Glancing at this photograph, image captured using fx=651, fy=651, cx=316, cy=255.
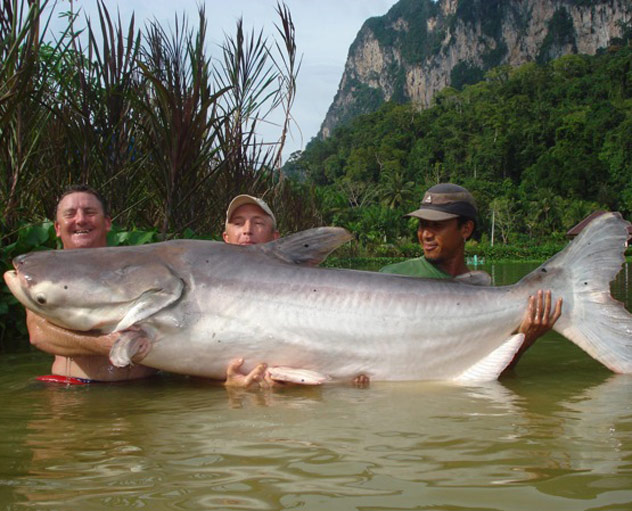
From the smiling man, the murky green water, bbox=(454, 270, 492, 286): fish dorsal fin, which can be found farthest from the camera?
bbox=(454, 270, 492, 286): fish dorsal fin

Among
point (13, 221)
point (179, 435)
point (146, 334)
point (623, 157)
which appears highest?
point (623, 157)

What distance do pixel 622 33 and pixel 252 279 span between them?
432ft

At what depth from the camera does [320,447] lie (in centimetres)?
243

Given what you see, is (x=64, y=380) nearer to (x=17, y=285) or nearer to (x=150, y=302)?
(x=17, y=285)

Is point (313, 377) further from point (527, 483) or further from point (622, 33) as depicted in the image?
point (622, 33)

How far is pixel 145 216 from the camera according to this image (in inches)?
277

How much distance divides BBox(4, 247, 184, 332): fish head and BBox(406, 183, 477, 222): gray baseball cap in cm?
189

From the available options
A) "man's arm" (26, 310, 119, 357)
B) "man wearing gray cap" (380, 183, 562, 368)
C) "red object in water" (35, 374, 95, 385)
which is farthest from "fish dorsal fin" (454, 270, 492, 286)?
"red object in water" (35, 374, 95, 385)

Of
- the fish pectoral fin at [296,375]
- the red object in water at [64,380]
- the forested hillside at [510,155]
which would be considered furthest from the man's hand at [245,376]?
the forested hillside at [510,155]

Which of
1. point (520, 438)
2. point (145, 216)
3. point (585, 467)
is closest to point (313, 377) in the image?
point (520, 438)

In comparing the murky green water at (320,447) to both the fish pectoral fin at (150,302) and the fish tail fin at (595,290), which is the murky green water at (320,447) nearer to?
the fish tail fin at (595,290)

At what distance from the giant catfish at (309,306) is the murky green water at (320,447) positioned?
7.2 inches

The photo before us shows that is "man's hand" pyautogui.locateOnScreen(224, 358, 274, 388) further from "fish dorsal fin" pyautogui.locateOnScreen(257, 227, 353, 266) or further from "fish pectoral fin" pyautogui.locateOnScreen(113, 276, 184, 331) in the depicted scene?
"fish dorsal fin" pyautogui.locateOnScreen(257, 227, 353, 266)

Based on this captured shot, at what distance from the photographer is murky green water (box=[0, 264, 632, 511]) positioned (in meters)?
1.90
